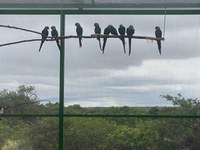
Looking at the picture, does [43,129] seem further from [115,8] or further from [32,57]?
[115,8]

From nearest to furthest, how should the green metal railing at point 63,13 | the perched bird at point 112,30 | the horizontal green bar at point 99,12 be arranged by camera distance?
the perched bird at point 112,30 < the green metal railing at point 63,13 < the horizontal green bar at point 99,12

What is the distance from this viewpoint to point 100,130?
6.95 meters

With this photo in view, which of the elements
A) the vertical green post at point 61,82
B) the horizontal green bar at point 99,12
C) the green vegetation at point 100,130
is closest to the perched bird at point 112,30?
the horizontal green bar at point 99,12

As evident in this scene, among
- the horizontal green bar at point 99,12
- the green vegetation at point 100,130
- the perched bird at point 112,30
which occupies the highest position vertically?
the horizontal green bar at point 99,12

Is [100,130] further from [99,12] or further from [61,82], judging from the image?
[99,12]

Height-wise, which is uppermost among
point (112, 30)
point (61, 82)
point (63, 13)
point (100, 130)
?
point (63, 13)

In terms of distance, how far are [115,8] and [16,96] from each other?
6.48 ft

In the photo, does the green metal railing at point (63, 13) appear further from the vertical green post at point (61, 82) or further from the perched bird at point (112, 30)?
the perched bird at point (112, 30)

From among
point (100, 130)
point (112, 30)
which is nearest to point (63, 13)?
point (112, 30)

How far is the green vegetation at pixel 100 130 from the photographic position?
6883 mm

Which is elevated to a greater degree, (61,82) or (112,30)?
(112,30)

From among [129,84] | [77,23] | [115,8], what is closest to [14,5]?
[77,23]

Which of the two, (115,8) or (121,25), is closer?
(121,25)

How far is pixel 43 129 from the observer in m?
6.98
